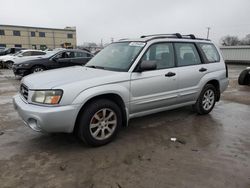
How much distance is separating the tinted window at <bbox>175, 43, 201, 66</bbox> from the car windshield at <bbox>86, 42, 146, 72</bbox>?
2.95ft

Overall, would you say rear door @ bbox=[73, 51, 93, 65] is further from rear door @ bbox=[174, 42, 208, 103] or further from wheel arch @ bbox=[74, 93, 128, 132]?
wheel arch @ bbox=[74, 93, 128, 132]

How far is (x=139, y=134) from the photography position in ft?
13.5

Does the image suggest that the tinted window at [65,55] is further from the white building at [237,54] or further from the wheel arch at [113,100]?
the white building at [237,54]

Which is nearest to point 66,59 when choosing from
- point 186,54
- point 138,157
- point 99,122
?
point 186,54

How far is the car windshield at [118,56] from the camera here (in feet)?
12.9

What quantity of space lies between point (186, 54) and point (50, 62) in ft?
25.6

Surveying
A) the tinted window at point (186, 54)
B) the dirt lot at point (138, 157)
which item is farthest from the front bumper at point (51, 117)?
the tinted window at point (186, 54)

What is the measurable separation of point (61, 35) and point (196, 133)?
2637 inches

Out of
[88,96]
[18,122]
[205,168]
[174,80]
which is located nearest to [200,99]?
[174,80]

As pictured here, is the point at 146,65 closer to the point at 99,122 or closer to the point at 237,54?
the point at 99,122

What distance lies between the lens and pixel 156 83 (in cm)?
405

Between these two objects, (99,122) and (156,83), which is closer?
(99,122)

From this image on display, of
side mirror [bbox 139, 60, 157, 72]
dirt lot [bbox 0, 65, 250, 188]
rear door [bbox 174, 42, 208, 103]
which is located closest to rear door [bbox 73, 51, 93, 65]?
dirt lot [bbox 0, 65, 250, 188]

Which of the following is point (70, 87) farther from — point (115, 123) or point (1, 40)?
point (1, 40)
